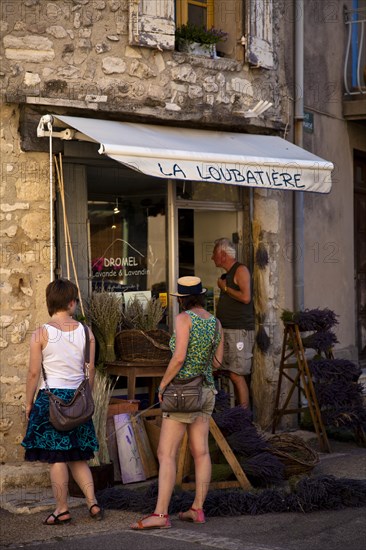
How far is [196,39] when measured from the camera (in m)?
9.68

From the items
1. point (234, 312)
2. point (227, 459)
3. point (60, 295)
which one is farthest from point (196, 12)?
point (227, 459)

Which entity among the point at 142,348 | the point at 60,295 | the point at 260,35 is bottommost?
the point at 142,348

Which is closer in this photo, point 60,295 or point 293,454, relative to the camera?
point 60,295

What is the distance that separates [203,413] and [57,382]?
986 mm

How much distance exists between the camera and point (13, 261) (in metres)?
8.47

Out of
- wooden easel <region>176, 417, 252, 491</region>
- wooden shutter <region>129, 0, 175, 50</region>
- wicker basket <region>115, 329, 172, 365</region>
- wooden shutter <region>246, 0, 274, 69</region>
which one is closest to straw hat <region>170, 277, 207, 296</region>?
wooden easel <region>176, 417, 252, 491</region>

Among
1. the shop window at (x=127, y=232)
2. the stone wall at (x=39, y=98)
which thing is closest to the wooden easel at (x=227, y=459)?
the stone wall at (x=39, y=98)

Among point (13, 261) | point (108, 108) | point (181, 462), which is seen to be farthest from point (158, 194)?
point (181, 462)

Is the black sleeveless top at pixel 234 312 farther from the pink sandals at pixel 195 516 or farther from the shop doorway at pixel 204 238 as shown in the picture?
the pink sandals at pixel 195 516

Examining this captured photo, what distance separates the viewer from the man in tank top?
9.55m

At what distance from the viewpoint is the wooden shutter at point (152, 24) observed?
29.5 ft

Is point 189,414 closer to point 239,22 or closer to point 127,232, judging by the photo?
point 127,232

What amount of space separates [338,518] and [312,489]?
1.12 ft

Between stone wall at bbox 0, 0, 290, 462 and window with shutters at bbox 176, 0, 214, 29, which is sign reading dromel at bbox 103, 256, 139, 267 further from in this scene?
window with shutters at bbox 176, 0, 214, 29
